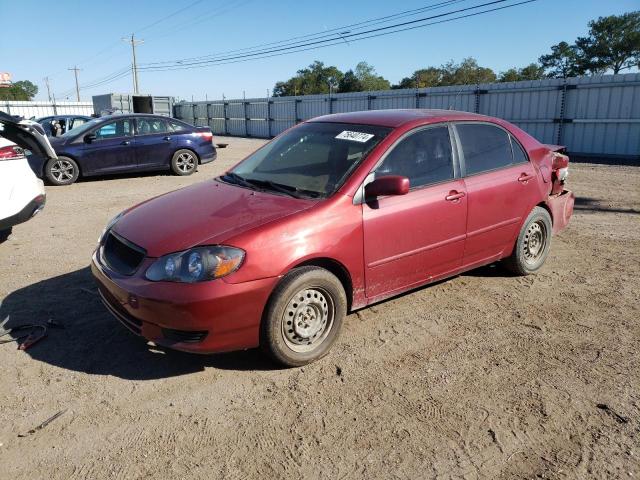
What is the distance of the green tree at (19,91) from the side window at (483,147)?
93985mm

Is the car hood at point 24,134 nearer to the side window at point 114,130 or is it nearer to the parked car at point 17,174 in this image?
the parked car at point 17,174

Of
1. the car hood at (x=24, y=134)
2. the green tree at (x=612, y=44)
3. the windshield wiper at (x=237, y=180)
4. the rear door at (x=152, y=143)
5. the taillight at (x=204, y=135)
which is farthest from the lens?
the green tree at (x=612, y=44)

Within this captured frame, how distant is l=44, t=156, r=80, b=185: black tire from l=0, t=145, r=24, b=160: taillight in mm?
5804

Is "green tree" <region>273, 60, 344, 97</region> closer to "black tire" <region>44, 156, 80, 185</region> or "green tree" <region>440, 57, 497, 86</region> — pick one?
"green tree" <region>440, 57, 497, 86</region>

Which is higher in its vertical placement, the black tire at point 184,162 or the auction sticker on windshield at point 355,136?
the auction sticker on windshield at point 355,136

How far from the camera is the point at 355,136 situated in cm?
411

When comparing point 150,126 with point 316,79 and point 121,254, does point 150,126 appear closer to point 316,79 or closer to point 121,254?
point 121,254

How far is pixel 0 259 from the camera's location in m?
5.74

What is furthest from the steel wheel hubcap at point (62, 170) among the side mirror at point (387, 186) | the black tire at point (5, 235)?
the side mirror at point (387, 186)

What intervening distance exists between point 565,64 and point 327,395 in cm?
7563

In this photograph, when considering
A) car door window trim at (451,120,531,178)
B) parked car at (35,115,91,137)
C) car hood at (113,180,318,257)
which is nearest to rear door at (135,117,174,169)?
parked car at (35,115,91,137)

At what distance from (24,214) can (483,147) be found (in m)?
4.92

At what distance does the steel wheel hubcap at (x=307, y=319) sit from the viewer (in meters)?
3.34

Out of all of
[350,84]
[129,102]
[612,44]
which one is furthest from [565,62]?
[129,102]
